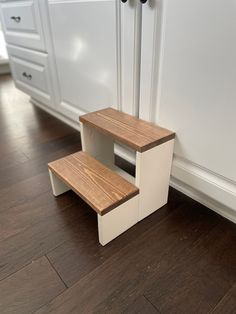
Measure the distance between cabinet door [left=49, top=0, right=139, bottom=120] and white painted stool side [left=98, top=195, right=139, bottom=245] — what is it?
1.19ft

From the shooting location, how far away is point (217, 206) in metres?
0.85

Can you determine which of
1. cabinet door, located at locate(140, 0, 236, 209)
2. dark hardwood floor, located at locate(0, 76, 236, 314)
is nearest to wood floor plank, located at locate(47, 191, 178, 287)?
dark hardwood floor, located at locate(0, 76, 236, 314)

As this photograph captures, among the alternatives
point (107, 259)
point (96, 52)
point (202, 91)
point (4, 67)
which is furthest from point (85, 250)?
point (4, 67)

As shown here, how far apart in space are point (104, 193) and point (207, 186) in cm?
33

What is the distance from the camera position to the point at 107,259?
0.70 meters

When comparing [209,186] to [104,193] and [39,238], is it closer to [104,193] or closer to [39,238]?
[104,193]

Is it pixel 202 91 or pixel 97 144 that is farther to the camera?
pixel 97 144

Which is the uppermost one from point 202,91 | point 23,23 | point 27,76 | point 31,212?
point 23,23

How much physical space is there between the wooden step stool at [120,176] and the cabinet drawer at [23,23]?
67 cm

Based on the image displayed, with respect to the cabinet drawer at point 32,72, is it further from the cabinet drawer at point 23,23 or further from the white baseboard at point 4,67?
the white baseboard at point 4,67

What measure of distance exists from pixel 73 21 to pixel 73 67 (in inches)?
7.7

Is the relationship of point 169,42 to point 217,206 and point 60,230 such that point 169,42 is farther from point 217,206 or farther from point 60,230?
point 60,230

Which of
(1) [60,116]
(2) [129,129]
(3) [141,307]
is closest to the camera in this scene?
(3) [141,307]

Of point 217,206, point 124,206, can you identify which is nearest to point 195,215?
point 217,206
